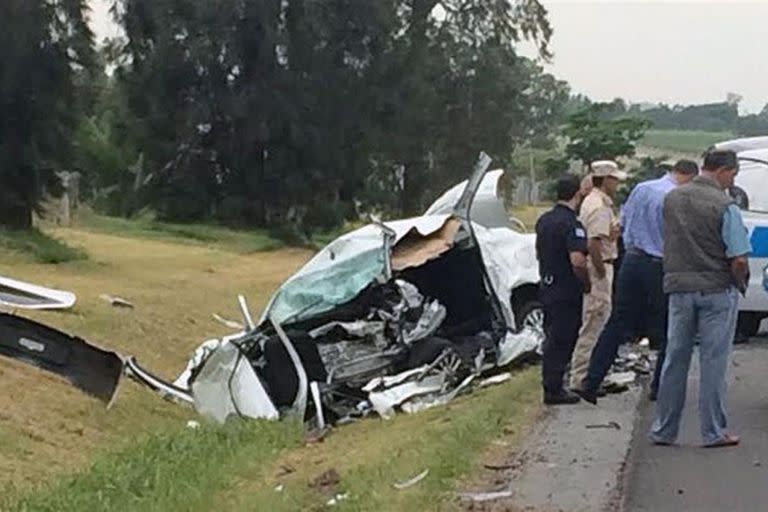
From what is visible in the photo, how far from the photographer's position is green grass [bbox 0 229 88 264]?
26.9 meters

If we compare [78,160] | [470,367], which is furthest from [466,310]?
[78,160]

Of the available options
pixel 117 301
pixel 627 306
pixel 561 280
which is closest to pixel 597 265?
pixel 627 306

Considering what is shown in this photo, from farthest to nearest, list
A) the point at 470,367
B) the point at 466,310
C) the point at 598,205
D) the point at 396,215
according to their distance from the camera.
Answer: the point at 396,215 < the point at 466,310 < the point at 470,367 < the point at 598,205

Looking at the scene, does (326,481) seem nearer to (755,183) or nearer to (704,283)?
(704,283)

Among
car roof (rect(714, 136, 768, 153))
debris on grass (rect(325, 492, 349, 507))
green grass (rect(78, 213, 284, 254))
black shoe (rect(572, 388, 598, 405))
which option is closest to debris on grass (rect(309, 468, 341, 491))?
debris on grass (rect(325, 492, 349, 507))

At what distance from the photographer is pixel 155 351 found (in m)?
18.3

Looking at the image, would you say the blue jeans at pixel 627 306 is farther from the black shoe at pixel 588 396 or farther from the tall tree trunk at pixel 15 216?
the tall tree trunk at pixel 15 216

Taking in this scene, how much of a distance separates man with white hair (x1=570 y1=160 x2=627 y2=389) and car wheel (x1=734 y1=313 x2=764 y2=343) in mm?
5318

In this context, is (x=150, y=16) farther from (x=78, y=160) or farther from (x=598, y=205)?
(x=598, y=205)

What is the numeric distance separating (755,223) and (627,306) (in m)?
5.68

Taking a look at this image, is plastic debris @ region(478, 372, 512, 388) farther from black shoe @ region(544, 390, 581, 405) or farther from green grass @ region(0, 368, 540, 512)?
black shoe @ region(544, 390, 581, 405)

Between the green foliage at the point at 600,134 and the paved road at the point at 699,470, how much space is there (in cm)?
3166

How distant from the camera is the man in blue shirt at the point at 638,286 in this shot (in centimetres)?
1156

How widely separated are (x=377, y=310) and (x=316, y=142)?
996 inches
